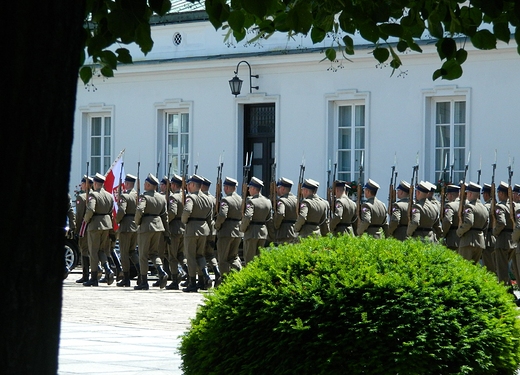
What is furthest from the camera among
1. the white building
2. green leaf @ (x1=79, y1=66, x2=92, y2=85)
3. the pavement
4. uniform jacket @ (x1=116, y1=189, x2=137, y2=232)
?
the white building

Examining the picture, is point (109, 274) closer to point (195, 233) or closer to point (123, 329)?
point (195, 233)

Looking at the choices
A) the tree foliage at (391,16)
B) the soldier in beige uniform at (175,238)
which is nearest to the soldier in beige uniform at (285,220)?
the soldier in beige uniform at (175,238)

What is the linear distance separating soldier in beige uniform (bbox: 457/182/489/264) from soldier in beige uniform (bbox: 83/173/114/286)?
260 inches

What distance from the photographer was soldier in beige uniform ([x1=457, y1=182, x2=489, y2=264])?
17.5 m

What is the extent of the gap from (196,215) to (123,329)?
6626 mm

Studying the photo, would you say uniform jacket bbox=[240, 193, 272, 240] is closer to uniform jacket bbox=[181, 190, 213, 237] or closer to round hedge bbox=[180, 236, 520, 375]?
uniform jacket bbox=[181, 190, 213, 237]

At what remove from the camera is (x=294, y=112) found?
25.3 m

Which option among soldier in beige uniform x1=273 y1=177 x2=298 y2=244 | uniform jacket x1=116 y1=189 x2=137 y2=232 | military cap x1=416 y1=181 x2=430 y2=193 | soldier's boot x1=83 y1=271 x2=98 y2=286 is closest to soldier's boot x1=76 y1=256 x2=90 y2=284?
soldier's boot x1=83 y1=271 x2=98 y2=286

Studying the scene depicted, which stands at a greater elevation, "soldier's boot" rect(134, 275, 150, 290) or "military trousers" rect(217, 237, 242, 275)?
"military trousers" rect(217, 237, 242, 275)

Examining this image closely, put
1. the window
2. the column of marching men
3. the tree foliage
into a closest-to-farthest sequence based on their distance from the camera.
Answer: the tree foliage
the column of marching men
the window

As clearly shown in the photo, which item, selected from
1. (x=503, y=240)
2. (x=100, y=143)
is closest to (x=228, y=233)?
(x=503, y=240)

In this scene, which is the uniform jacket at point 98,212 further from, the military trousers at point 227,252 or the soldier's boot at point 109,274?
the military trousers at point 227,252

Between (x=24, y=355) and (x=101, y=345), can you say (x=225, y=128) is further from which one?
(x=24, y=355)

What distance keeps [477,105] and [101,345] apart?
13.9 metres
